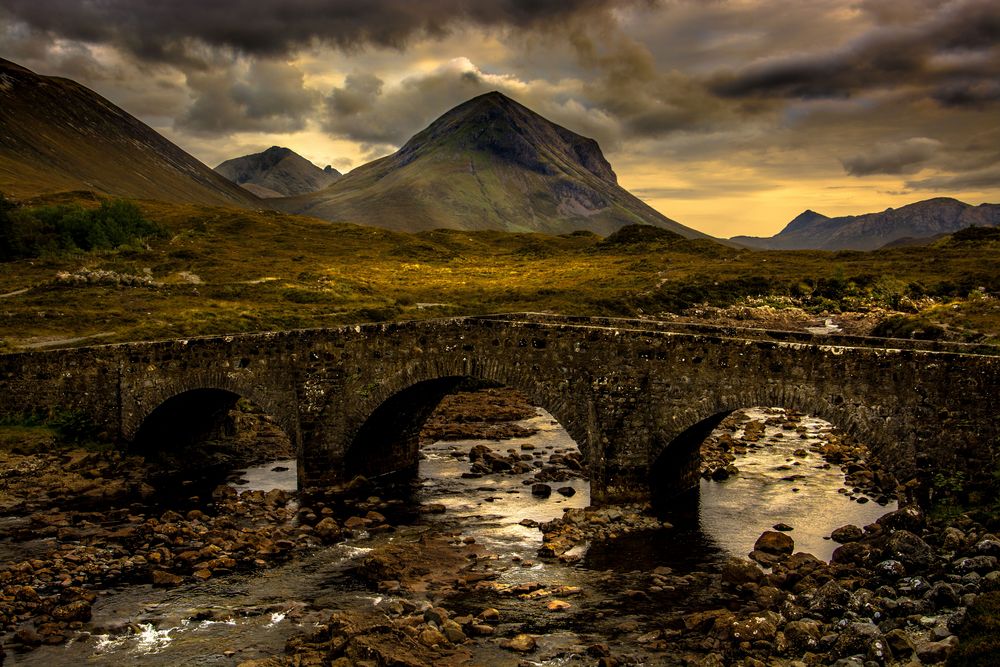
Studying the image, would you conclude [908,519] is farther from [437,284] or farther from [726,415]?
[437,284]

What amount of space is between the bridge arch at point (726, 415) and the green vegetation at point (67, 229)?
80.6 meters

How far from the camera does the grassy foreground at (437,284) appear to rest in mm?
53062

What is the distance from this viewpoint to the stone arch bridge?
17.6m

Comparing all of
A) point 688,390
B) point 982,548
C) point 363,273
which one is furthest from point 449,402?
point 363,273

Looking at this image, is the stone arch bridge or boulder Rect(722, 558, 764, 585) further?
boulder Rect(722, 558, 764, 585)

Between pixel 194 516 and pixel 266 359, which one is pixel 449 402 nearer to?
pixel 266 359

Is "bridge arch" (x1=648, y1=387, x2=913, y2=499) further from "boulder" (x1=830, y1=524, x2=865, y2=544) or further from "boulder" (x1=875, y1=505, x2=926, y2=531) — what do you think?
"boulder" (x1=830, y1=524, x2=865, y2=544)

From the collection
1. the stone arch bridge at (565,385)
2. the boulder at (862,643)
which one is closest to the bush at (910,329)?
the stone arch bridge at (565,385)

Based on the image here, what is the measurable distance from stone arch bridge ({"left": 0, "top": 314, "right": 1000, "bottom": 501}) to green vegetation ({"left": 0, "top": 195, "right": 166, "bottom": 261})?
6025 cm

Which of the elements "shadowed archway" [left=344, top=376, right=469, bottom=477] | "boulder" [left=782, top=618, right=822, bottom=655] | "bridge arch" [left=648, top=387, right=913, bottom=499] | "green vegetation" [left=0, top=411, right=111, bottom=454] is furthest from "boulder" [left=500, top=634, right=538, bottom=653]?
"green vegetation" [left=0, top=411, right=111, bottom=454]

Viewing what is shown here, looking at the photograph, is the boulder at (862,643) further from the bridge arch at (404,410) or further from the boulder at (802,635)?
the bridge arch at (404,410)

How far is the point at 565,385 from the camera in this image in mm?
24000

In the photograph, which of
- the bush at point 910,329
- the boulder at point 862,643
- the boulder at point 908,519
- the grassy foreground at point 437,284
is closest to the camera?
the boulder at point 862,643

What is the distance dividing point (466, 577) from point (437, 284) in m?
65.3
